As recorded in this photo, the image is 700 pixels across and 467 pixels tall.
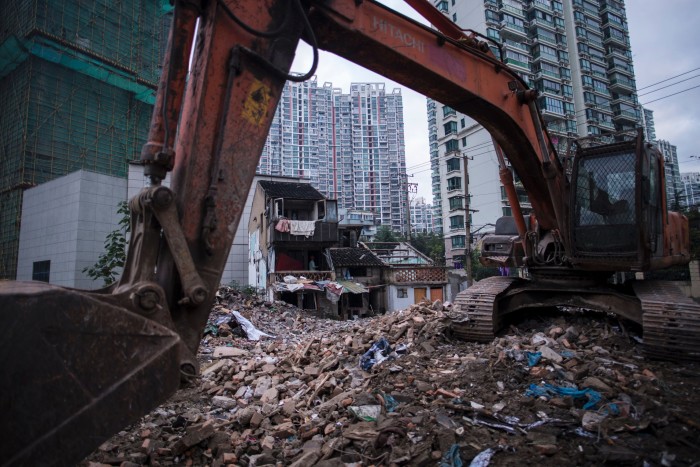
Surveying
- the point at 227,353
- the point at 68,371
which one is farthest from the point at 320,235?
the point at 68,371

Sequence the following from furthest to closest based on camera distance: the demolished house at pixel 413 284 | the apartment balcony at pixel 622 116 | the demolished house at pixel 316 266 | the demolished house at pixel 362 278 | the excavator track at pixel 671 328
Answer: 1. the apartment balcony at pixel 622 116
2. the demolished house at pixel 413 284
3. the demolished house at pixel 362 278
4. the demolished house at pixel 316 266
5. the excavator track at pixel 671 328

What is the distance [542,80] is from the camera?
4044cm

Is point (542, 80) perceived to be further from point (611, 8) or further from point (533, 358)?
point (533, 358)

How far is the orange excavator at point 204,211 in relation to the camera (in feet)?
5.06

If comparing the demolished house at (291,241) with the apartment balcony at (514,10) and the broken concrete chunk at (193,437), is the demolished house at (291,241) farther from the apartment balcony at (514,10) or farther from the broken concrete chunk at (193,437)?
the apartment balcony at (514,10)

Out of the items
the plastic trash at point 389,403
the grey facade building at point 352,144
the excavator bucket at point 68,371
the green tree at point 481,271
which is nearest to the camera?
the excavator bucket at point 68,371

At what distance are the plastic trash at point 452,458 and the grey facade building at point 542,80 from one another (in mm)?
35555

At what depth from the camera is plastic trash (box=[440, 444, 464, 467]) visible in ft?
8.96

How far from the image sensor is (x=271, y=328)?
482 inches

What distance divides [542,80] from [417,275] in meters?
27.9

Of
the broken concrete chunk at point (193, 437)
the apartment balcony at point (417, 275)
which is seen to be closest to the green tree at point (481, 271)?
the apartment balcony at point (417, 275)

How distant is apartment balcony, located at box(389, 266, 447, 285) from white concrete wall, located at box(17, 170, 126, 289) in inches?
620

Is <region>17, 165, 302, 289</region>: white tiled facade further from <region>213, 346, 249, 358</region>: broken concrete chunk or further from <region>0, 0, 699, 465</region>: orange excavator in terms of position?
<region>0, 0, 699, 465</region>: orange excavator

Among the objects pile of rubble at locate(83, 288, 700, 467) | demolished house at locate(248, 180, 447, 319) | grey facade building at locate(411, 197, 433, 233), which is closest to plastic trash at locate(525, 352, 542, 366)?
pile of rubble at locate(83, 288, 700, 467)
